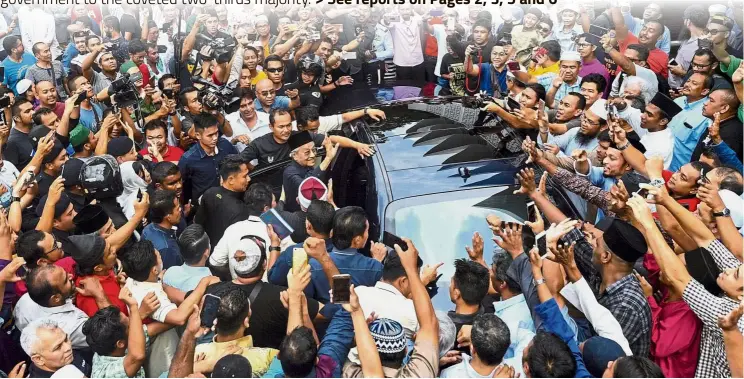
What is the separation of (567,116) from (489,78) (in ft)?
7.99

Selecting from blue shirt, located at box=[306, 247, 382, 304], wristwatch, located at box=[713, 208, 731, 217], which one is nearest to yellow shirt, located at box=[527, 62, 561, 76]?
wristwatch, located at box=[713, 208, 731, 217]

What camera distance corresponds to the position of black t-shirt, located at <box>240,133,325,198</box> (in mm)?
6211

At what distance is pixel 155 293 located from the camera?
13.0ft

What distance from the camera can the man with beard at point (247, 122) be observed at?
22.0 feet

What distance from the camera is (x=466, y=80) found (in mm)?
8703

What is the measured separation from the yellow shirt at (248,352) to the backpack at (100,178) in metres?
1.94

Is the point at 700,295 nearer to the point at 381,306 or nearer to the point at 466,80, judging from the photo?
the point at 381,306

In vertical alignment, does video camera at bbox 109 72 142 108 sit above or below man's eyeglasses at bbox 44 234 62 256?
below

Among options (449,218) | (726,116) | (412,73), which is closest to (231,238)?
(449,218)

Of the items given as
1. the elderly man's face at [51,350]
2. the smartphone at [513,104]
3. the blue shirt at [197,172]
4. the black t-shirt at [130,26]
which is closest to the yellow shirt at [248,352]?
the elderly man's face at [51,350]

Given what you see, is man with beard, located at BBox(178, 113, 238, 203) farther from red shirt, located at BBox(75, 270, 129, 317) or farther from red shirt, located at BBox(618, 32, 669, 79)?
red shirt, located at BBox(618, 32, 669, 79)

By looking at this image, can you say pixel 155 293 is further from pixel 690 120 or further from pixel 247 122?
pixel 690 120

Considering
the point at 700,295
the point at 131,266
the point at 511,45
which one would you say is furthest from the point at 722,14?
the point at 131,266

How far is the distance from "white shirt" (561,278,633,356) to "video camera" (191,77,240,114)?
4.05m
